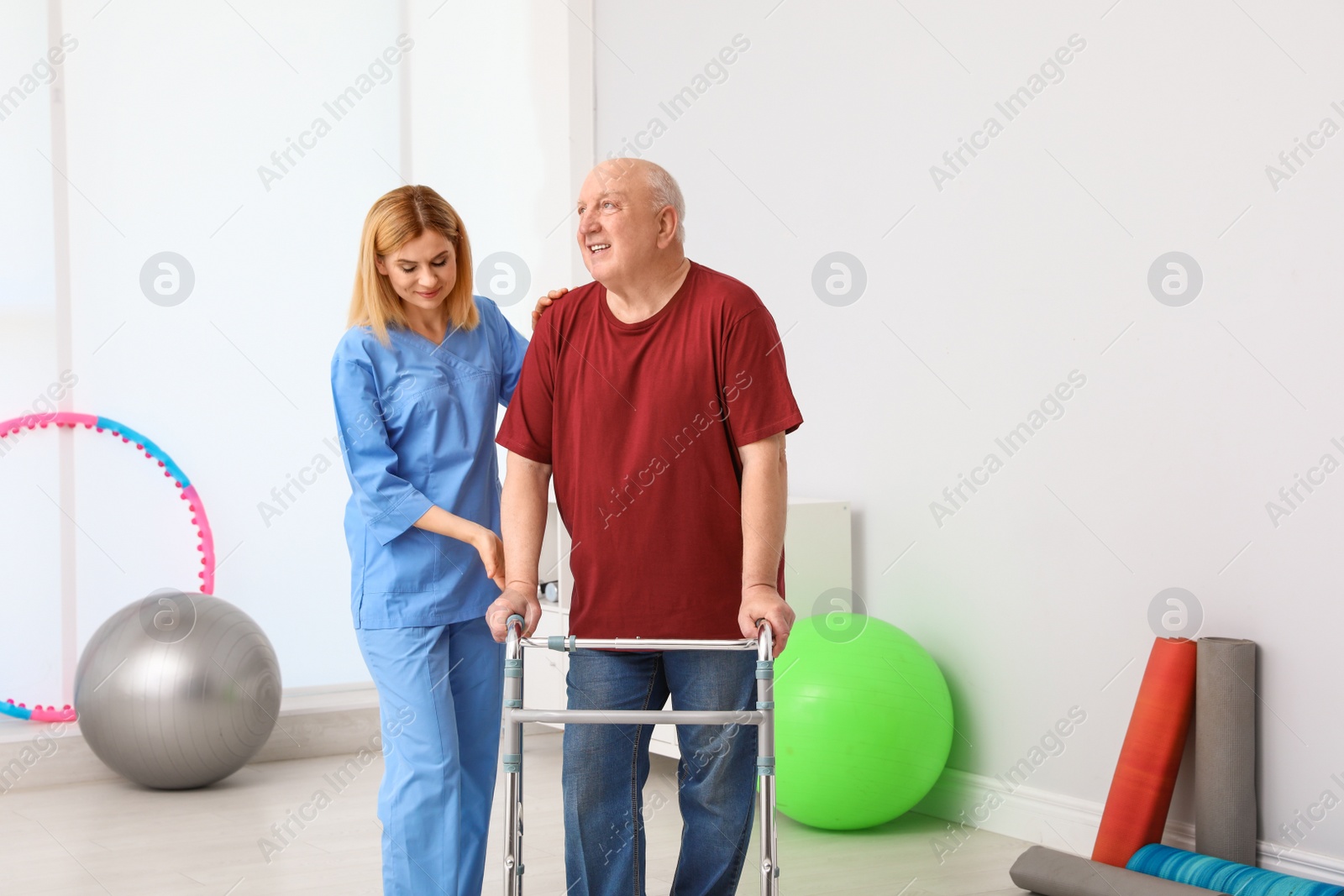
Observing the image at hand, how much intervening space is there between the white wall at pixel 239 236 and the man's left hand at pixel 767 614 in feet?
11.2

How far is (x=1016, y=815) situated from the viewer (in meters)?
3.36

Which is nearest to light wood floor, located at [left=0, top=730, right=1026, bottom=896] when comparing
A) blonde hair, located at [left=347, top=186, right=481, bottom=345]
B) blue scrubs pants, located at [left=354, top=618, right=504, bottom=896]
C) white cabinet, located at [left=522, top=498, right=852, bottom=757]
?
white cabinet, located at [left=522, top=498, right=852, bottom=757]

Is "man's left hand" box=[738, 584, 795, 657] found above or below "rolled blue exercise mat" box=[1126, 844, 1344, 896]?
above

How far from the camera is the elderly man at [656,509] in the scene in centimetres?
203

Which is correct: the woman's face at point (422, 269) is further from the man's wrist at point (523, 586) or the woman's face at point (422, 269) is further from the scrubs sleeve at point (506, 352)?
the man's wrist at point (523, 586)

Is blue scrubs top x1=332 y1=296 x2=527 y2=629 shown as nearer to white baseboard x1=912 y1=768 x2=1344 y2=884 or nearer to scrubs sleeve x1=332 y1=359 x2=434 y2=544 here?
scrubs sleeve x1=332 y1=359 x2=434 y2=544

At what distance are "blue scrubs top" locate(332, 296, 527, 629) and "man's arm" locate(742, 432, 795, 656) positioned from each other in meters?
0.61

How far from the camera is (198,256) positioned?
199 inches

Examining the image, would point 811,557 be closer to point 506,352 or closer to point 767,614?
point 506,352

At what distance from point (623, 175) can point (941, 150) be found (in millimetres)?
1761

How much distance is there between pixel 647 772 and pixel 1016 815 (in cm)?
163

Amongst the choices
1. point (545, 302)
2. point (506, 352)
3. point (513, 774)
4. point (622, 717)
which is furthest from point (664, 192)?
point (513, 774)

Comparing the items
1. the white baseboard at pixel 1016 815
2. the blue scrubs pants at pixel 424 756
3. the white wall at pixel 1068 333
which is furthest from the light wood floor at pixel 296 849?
the blue scrubs pants at pixel 424 756

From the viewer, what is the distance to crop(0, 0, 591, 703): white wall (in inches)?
187
